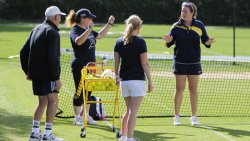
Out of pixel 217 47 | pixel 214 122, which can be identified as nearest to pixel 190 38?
pixel 214 122

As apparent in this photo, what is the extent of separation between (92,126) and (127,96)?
2.12 metres

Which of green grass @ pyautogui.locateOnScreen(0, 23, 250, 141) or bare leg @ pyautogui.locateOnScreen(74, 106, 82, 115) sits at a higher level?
bare leg @ pyautogui.locateOnScreen(74, 106, 82, 115)

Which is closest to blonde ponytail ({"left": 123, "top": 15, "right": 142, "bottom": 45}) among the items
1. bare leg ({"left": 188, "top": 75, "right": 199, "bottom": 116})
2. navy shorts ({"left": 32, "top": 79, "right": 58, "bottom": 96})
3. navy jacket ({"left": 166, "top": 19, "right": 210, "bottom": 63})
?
navy shorts ({"left": 32, "top": 79, "right": 58, "bottom": 96})

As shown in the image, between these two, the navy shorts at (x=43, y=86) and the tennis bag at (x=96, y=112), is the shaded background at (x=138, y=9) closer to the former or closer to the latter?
the tennis bag at (x=96, y=112)

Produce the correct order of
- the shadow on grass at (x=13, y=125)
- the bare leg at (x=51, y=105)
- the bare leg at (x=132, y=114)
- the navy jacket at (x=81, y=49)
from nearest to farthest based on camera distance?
the bare leg at (x=132, y=114) → the bare leg at (x=51, y=105) → the shadow on grass at (x=13, y=125) → the navy jacket at (x=81, y=49)

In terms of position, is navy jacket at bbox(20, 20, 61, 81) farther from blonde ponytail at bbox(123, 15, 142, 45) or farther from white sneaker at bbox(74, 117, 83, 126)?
white sneaker at bbox(74, 117, 83, 126)

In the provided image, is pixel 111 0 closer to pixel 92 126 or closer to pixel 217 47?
pixel 217 47

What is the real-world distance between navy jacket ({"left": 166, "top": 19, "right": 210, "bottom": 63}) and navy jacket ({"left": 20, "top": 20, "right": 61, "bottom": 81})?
2.93 m

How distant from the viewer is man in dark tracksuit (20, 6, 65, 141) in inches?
359

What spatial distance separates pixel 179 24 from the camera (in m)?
11.4

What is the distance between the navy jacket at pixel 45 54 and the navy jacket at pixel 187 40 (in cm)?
293

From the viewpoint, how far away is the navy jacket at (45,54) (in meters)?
9.10

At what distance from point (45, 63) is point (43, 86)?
38 centimetres

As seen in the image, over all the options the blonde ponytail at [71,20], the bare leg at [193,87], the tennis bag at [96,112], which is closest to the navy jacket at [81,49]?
the blonde ponytail at [71,20]
